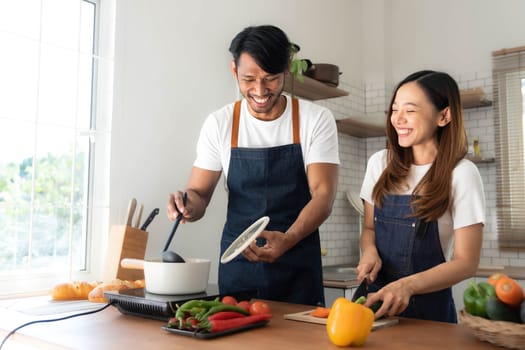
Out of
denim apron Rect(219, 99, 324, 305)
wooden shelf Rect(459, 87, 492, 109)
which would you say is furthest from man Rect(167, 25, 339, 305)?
wooden shelf Rect(459, 87, 492, 109)

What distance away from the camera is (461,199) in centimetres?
182

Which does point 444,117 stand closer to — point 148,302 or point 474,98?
point 148,302

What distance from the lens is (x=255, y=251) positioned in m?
1.90

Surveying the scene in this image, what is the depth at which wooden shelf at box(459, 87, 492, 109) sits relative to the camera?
4133mm

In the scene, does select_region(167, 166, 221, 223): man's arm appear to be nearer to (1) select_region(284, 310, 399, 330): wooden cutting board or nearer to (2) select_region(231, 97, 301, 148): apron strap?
(2) select_region(231, 97, 301, 148): apron strap

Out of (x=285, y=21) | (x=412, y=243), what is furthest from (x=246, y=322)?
(x=285, y=21)

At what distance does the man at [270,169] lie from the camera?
215 cm

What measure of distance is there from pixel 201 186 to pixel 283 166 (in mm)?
378

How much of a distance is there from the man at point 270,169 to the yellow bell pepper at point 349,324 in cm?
76

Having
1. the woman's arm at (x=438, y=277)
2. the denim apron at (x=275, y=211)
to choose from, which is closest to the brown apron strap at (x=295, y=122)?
the denim apron at (x=275, y=211)

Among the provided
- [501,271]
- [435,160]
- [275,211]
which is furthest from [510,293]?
[501,271]

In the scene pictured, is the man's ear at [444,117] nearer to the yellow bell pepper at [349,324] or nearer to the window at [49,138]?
the yellow bell pepper at [349,324]

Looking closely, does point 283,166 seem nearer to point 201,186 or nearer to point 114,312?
point 201,186

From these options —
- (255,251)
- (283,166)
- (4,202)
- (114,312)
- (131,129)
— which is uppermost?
(131,129)
